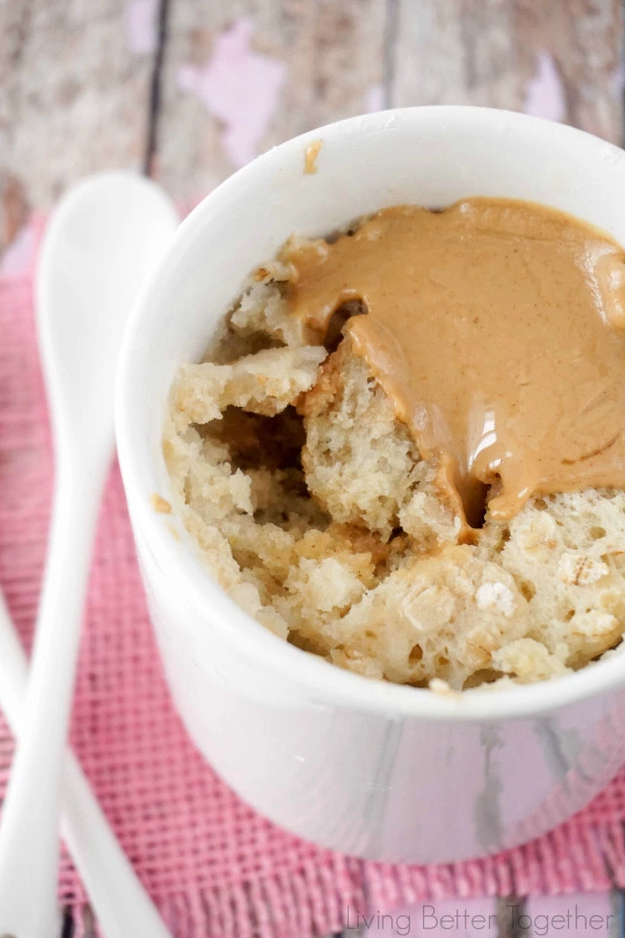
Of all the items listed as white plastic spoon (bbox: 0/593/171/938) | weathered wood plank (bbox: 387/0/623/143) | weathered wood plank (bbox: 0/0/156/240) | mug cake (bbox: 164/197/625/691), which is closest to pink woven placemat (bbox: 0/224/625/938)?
white plastic spoon (bbox: 0/593/171/938)

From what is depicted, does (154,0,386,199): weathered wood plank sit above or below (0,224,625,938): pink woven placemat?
above

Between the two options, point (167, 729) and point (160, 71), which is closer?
point (167, 729)

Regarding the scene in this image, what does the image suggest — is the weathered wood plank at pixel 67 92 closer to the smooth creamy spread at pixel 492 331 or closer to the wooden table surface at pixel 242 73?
the wooden table surface at pixel 242 73

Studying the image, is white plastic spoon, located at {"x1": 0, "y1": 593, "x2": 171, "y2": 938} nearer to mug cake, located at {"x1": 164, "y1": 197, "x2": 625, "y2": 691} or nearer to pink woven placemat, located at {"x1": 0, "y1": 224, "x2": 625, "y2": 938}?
pink woven placemat, located at {"x1": 0, "y1": 224, "x2": 625, "y2": 938}

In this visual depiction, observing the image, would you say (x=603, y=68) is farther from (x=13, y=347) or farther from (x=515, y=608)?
(x=515, y=608)

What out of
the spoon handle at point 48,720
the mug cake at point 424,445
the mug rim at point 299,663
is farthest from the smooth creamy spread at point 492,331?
the spoon handle at point 48,720

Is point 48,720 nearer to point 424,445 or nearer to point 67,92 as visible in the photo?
point 424,445

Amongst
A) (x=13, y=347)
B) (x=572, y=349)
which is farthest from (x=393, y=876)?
(x=13, y=347)
